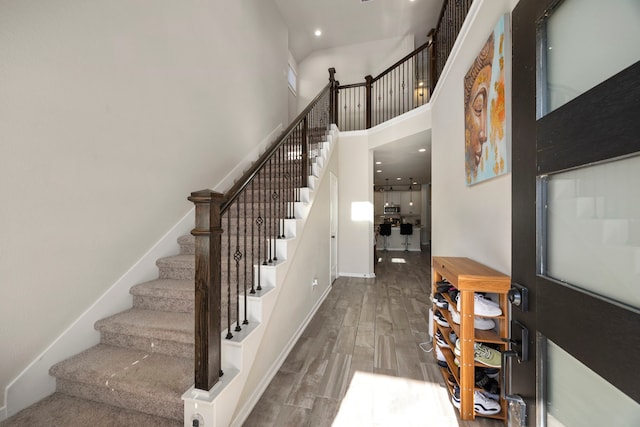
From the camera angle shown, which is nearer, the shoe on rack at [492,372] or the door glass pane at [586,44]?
the door glass pane at [586,44]

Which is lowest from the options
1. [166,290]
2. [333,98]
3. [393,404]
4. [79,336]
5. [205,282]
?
[393,404]

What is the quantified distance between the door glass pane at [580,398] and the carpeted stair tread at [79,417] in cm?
178

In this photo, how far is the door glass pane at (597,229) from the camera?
0.55m

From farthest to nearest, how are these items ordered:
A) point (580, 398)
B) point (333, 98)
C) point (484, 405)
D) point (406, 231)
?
point (406, 231) < point (333, 98) < point (484, 405) < point (580, 398)

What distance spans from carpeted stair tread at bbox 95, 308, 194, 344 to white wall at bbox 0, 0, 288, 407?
246 mm

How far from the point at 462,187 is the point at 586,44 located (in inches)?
73.0

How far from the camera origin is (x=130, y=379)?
153cm

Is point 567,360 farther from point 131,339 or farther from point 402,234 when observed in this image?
point 402,234

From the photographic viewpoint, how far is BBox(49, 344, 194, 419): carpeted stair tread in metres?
1.45

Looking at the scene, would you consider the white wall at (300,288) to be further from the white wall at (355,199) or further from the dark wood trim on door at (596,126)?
the dark wood trim on door at (596,126)

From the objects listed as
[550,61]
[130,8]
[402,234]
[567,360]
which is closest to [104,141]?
[130,8]

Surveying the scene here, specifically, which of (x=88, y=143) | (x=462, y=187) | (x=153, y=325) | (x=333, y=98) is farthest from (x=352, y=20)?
(x=153, y=325)

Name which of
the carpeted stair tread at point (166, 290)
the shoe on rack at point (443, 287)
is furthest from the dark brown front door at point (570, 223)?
the carpeted stair tread at point (166, 290)

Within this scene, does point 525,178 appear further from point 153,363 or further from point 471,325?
point 153,363
